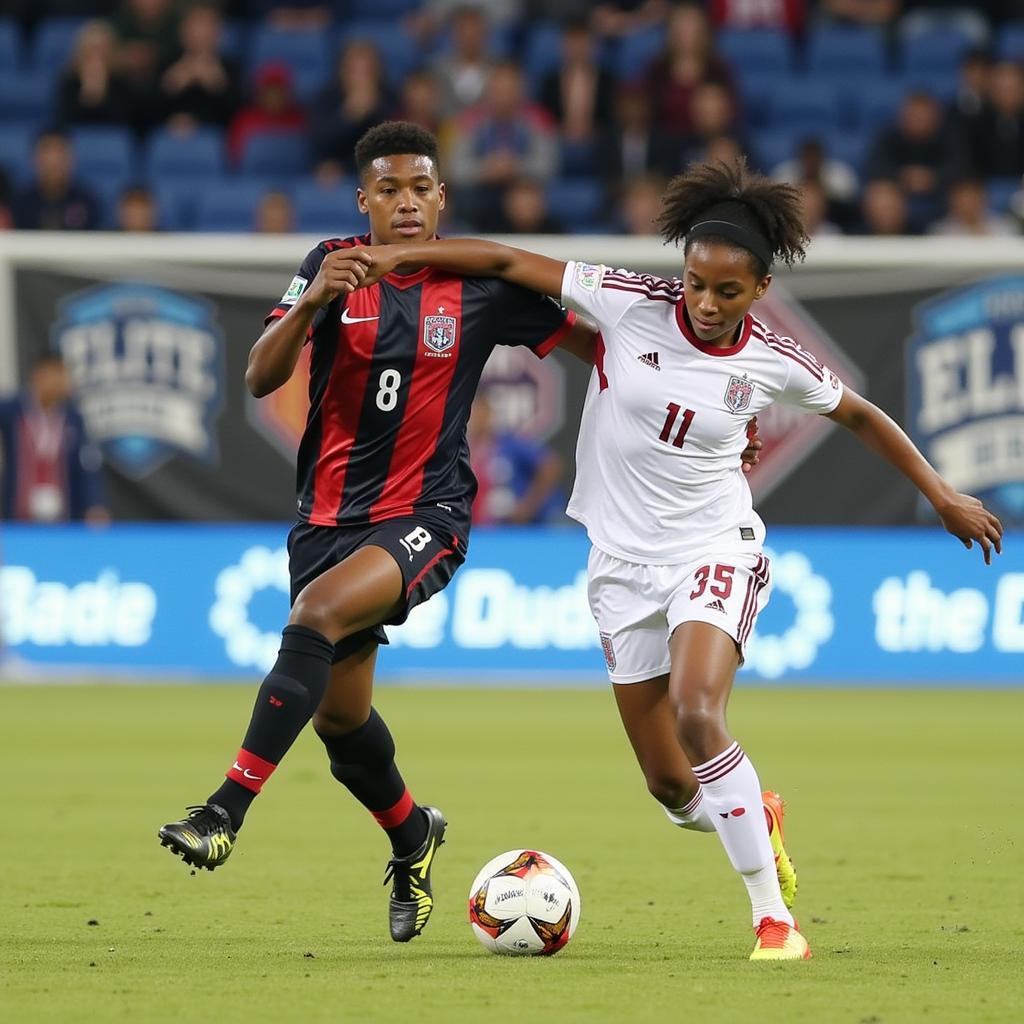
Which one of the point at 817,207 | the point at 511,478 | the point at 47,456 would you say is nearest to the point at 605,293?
the point at 511,478

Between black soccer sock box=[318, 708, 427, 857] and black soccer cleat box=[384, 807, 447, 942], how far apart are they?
1.4 inches

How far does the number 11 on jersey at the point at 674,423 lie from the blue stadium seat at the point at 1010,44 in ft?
44.2

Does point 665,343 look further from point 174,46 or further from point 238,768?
point 174,46

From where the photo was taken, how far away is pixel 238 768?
5477 millimetres

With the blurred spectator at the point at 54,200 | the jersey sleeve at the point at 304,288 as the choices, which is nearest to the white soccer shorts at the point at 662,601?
the jersey sleeve at the point at 304,288

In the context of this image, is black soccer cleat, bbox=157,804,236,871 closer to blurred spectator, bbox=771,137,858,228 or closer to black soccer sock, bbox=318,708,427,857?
black soccer sock, bbox=318,708,427,857

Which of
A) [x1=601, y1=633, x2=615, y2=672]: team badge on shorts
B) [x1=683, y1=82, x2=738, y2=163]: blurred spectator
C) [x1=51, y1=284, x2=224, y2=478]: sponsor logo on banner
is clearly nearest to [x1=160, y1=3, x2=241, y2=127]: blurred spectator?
[x1=51, y1=284, x2=224, y2=478]: sponsor logo on banner

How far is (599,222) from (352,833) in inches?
375

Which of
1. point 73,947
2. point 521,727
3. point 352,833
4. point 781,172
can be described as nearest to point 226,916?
point 73,947

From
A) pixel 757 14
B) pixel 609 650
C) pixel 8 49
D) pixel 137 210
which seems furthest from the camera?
pixel 757 14

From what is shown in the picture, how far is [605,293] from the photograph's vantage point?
612 cm

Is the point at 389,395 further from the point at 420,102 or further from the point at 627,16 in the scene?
the point at 627,16

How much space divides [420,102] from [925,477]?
11221 millimetres

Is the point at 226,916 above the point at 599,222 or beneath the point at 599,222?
beneath
